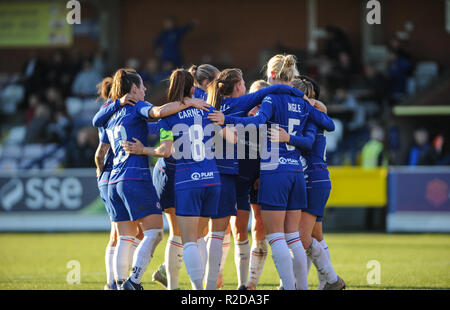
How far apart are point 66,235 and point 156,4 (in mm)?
10205

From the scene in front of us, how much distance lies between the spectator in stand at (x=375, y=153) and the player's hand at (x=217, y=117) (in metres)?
8.94

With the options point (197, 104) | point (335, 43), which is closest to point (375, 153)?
point (335, 43)

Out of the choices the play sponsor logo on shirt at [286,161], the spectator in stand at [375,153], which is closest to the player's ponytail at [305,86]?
the play sponsor logo on shirt at [286,161]

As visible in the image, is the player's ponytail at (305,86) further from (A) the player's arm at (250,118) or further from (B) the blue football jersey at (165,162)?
(B) the blue football jersey at (165,162)

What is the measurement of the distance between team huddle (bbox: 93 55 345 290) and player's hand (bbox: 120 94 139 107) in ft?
0.03

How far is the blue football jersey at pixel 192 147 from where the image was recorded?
594cm

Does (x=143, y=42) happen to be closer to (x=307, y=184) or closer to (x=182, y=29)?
(x=182, y=29)

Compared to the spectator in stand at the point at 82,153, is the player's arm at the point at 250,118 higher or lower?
higher

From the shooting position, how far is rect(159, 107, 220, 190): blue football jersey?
19.5 feet

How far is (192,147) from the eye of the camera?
6.00m

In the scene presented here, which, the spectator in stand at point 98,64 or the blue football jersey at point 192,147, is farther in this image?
the spectator in stand at point 98,64

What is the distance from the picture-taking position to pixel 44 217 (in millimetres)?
14227

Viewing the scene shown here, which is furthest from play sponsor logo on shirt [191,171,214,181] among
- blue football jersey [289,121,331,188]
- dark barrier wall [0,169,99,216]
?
dark barrier wall [0,169,99,216]

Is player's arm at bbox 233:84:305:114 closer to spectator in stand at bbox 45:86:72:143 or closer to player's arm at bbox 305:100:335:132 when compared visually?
player's arm at bbox 305:100:335:132
